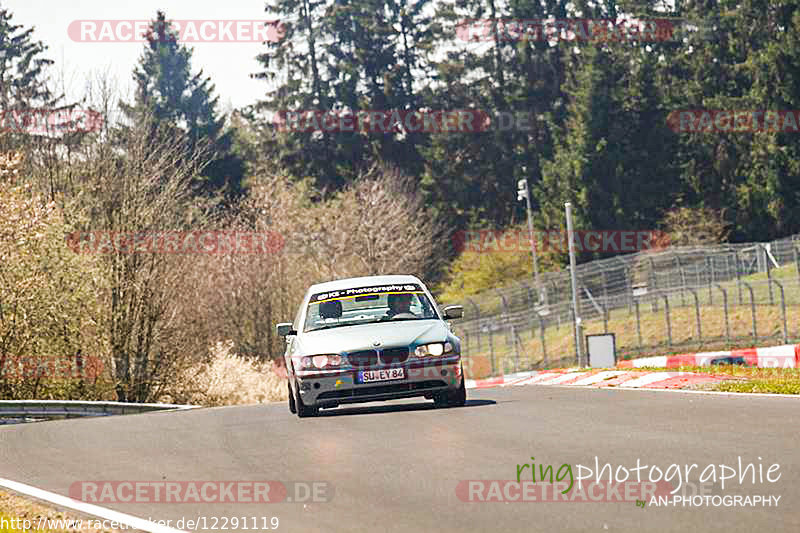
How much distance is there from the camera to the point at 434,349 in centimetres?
1563

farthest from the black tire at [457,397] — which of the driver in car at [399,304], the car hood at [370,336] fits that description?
the driver in car at [399,304]

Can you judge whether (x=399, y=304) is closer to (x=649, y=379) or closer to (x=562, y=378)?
(x=649, y=379)

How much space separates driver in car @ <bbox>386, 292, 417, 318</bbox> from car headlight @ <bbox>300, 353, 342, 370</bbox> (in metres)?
1.37

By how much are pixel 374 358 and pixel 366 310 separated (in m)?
1.55

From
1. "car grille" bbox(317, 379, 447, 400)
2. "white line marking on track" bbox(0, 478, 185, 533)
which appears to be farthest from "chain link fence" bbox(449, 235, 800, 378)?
"white line marking on track" bbox(0, 478, 185, 533)

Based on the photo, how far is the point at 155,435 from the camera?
50.0ft

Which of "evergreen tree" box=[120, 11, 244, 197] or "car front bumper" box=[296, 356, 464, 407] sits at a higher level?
"evergreen tree" box=[120, 11, 244, 197]

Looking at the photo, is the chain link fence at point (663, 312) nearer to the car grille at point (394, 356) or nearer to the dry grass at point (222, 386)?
the dry grass at point (222, 386)

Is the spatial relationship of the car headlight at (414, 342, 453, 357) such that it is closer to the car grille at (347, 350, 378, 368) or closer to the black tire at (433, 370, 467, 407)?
the car grille at (347, 350, 378, 368)

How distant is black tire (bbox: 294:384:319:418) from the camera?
1611cm

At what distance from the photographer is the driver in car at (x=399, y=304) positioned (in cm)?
1677

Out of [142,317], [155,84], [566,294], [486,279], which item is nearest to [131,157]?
[142,317]

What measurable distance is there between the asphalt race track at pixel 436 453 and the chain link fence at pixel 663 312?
26.1 m

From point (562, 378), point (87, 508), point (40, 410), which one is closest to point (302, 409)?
point (87, 508)
